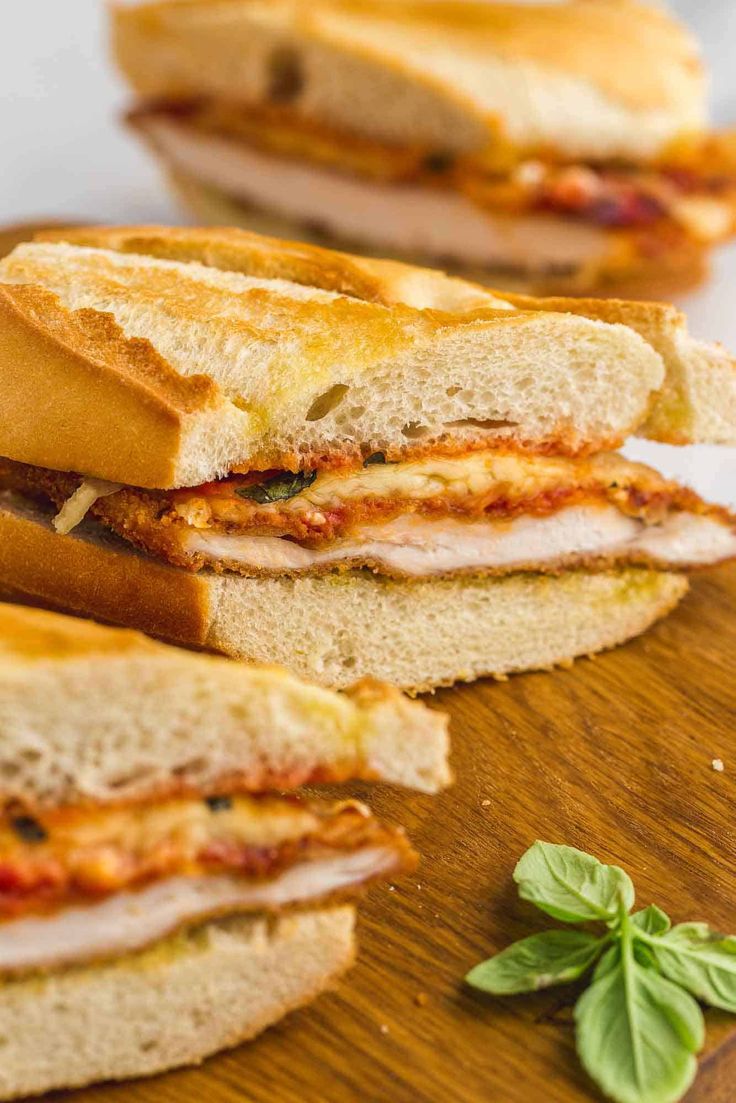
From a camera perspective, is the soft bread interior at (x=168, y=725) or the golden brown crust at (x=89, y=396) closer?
the soft bread interior at (x=168, y=725)

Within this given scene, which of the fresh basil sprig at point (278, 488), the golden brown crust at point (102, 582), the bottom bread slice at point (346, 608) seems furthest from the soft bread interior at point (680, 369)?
the golden brown crust at point (102, 582)

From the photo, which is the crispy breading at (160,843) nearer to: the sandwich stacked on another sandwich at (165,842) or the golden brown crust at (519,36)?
the sandwich stacked on another sandwich at (165,842)

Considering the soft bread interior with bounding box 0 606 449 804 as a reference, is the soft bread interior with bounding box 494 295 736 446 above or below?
above

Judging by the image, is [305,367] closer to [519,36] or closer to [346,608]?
[346,608]

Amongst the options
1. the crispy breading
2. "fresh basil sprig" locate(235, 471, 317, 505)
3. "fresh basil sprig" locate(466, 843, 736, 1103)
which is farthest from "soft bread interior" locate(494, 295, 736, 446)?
the crispy breading

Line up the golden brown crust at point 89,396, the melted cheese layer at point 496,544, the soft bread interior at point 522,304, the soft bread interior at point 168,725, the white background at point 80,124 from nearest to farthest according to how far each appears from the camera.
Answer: the soft bread interior at point 168,725
the golden brown crust at point 89,396
the melted cheese layer at point 496,544
the soft bread interior at point 522,304
the white background at point 80,124

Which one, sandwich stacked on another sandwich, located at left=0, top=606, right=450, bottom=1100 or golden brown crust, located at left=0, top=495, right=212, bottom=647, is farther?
golden brown crust, located at left=0, top=495, right=212, bottom=647

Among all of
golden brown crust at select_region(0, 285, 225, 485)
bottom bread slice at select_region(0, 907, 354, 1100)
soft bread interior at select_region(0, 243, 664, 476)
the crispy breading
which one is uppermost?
soft bread interior at select_region(0, 243, 664, 476)

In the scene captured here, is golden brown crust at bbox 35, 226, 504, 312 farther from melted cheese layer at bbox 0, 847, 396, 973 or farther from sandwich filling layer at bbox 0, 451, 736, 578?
melted cheese layer at bbox 0, 847, 396, 973
